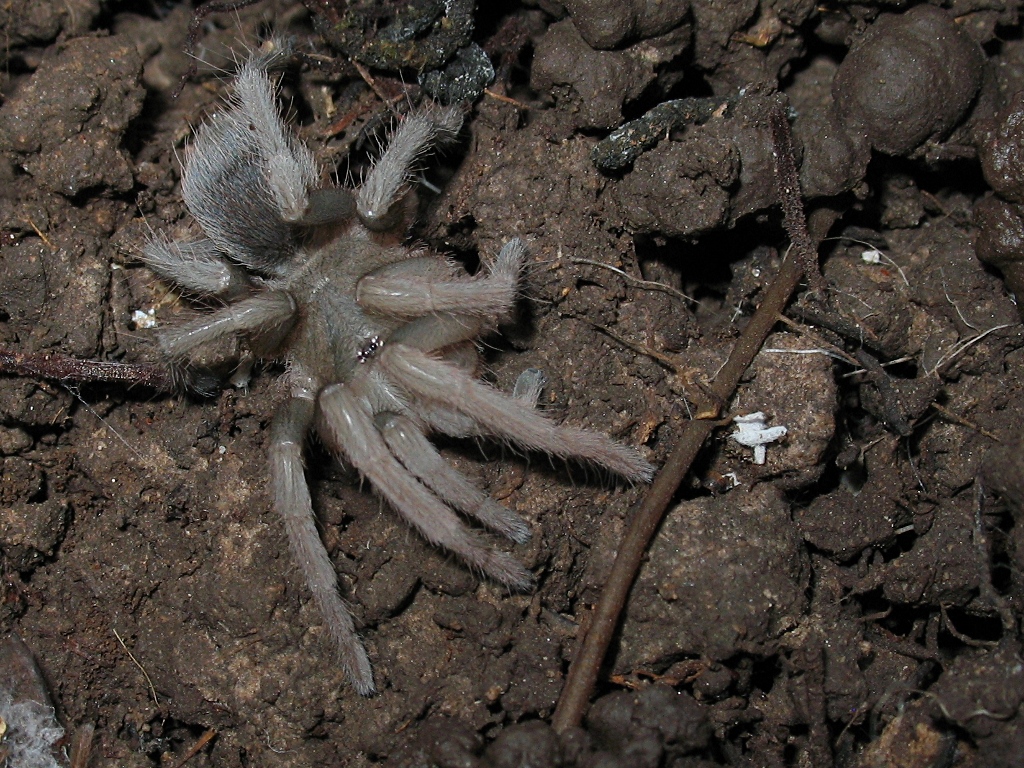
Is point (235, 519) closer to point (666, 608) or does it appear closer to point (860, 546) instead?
point (666, 608)

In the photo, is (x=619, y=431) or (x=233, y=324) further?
(x=619, y=431)

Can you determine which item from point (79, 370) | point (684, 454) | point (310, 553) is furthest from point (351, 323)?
point (684, 454)

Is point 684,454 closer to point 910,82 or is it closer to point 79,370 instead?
point 910,82

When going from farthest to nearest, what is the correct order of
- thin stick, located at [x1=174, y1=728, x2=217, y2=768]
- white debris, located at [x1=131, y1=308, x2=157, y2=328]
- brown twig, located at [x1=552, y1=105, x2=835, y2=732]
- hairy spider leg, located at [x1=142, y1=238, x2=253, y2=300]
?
white debris, located at [x1=131, y1=308, x2=157, y2=328], hairy spider leg, located at [x1=142, y1=238, x2=253, y2=300], thin stick, located at [x1=174, y1=728, x2=217, y2=768], brown twig, located at [x1=552, y1=105, x2=835, y2=732]

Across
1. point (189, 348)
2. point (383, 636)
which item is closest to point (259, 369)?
point (189, 348)

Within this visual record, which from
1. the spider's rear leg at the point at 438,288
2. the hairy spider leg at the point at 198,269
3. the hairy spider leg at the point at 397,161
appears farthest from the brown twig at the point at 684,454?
the hairy spider leg at the point at 198,269

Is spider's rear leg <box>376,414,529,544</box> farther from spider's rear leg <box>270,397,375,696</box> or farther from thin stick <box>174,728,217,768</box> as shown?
thin stick <box>174,728,217,768</box>

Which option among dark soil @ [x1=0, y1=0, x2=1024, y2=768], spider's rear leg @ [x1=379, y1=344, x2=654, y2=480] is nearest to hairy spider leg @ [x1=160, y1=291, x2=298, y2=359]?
dark soil @ [x1=0, y1=0, x2=1024, y2=768]
